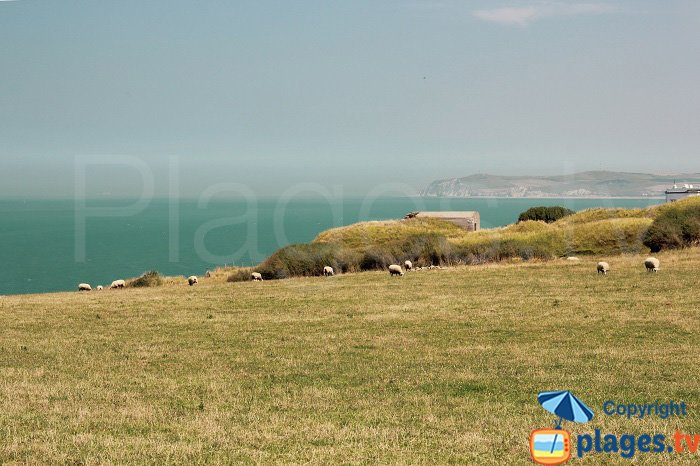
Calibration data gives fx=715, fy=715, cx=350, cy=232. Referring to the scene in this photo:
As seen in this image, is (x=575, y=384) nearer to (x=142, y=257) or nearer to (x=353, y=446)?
(x=353, y=446)

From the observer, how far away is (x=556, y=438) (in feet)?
28.9

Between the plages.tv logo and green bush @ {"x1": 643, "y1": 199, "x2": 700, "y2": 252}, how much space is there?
100.0 feet

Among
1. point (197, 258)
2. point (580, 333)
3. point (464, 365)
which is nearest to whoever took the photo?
point (464, 365)

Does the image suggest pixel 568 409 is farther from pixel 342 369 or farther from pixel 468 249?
pixel 468 249

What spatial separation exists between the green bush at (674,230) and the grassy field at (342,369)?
9.50 meters

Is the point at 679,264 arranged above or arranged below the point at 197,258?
above

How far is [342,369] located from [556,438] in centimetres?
653

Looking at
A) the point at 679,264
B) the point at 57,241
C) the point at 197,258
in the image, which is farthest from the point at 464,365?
the point at 57,241

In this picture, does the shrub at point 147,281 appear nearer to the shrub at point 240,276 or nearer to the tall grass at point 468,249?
the shrub at point 240,276

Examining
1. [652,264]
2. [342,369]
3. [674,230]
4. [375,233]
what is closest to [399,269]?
[652,264]

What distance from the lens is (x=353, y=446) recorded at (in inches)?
369

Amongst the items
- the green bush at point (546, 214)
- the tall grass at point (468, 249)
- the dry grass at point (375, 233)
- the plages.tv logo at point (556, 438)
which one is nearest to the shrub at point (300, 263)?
the tall grass at point (468, 249)

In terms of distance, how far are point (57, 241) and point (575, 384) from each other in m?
162

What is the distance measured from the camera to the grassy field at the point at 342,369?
31.5ft
